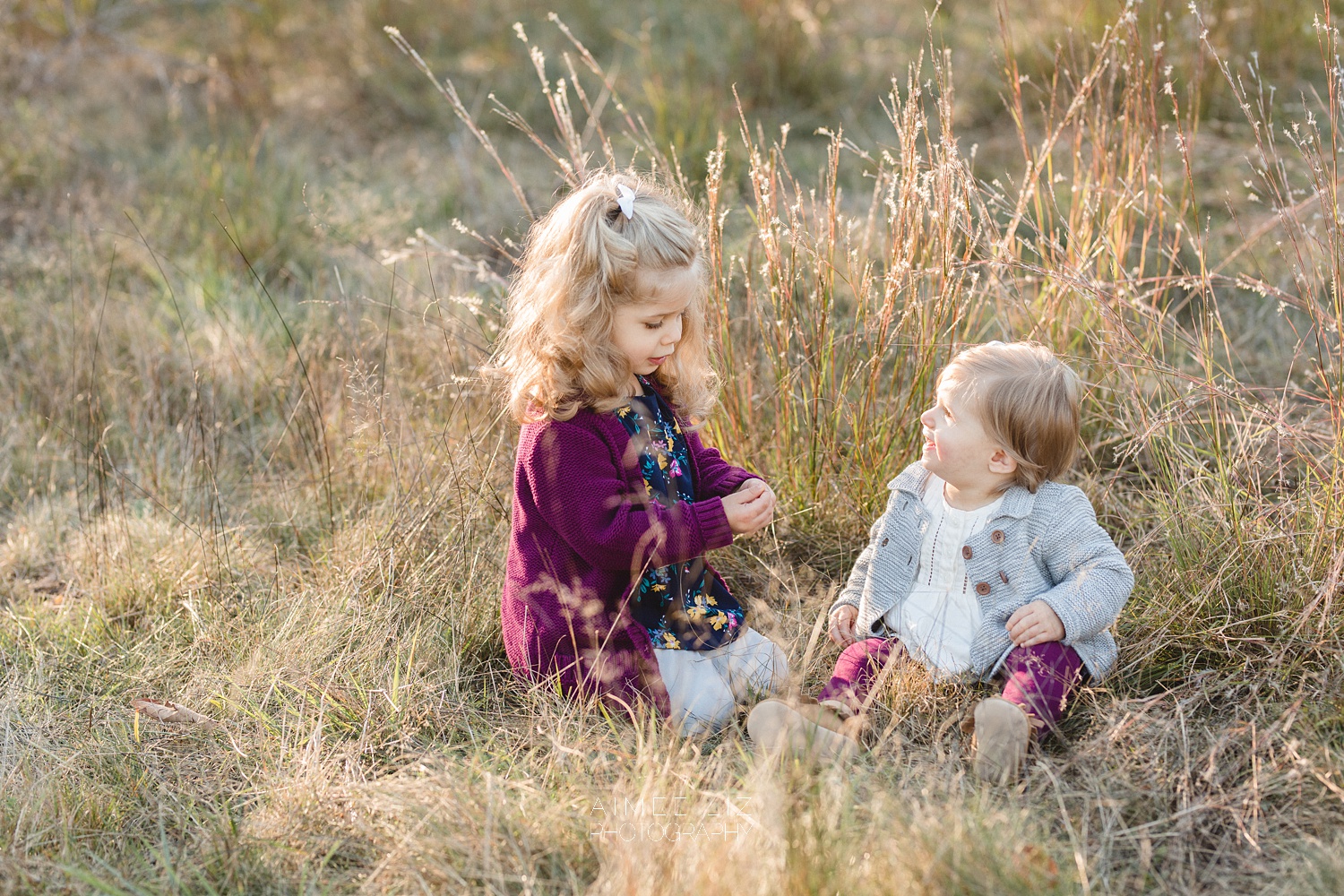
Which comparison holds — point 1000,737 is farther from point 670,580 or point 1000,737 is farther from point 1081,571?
point 670,580

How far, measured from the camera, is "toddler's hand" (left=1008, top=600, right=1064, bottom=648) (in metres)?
1.95

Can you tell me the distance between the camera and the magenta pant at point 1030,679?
193 cm

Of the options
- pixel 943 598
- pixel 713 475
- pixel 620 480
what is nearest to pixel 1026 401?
pixel 943 598

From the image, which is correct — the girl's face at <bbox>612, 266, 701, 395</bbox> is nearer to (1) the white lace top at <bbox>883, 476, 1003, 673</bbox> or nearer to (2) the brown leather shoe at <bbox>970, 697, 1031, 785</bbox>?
(1) the white lace top at <bbox>883, 476, 1003, 673</bbox>

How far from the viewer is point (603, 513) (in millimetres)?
1992

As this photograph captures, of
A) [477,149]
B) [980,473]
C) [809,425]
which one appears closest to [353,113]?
[477,149]

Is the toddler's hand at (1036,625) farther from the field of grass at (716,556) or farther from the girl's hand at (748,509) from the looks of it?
the girl's hand at (748,509)

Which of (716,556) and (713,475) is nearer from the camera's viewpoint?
(713,475)

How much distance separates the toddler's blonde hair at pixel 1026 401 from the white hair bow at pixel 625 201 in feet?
2.25

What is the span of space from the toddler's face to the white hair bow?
673 millimetres

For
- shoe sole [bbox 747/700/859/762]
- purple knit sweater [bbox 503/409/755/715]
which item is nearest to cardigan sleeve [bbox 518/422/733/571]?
purple knit sweater [bbox 503/409/755/715]

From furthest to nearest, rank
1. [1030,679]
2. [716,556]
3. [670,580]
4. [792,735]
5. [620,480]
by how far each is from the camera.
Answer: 1. [716,556]
2. [670,580]
3. [620,480]
4. [1030,679]
5. [792,735]

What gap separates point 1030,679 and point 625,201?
113 cm

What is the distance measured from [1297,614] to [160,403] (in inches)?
128
